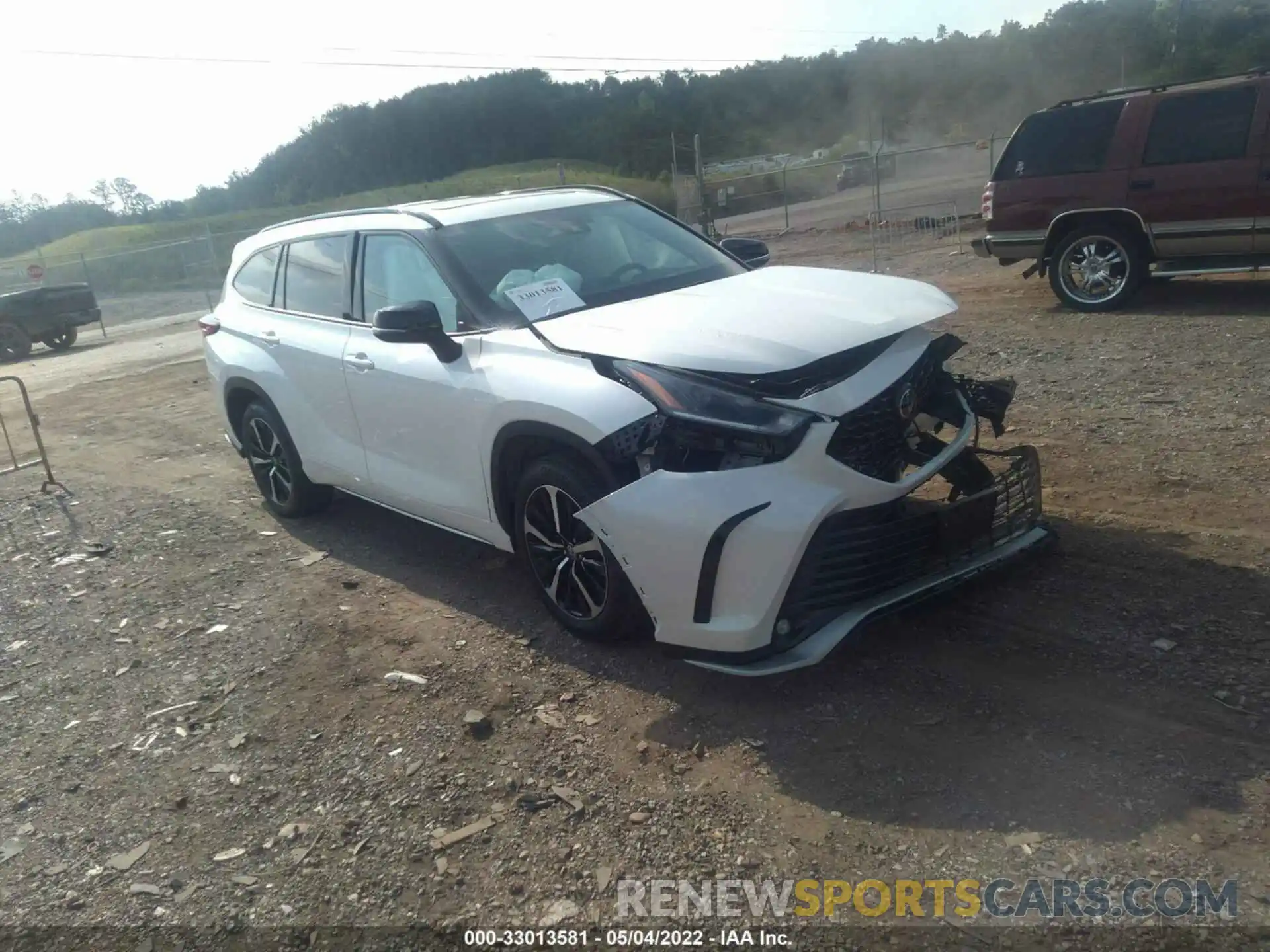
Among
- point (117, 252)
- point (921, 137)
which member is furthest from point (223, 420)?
point (921, 137)

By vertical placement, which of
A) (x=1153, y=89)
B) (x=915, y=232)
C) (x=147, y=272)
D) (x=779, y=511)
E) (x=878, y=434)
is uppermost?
(x=1153, y=89)

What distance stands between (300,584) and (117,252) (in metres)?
33.8

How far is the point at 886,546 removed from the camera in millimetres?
3635

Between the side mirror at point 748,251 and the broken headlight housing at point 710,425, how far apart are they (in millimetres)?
2029

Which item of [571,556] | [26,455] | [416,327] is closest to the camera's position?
[571,556]

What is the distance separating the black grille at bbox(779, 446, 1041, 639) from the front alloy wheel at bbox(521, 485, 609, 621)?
866mm

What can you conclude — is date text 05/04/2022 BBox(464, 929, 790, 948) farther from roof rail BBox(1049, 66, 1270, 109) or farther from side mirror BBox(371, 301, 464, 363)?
roof rail BBox(1049, 66, 1270, 109)

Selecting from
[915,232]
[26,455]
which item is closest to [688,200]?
[915,232]

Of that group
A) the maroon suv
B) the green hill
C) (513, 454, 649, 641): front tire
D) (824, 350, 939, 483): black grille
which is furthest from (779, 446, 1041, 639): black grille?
the green hill

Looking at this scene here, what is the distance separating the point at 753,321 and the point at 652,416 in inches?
23.7

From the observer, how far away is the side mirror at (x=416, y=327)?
4.37 m

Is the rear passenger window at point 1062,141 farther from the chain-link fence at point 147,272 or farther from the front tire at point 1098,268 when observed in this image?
the chain-link fence at point 147,272

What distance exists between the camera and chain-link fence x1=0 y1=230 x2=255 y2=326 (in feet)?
105

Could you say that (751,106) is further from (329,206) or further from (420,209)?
(420,209)
